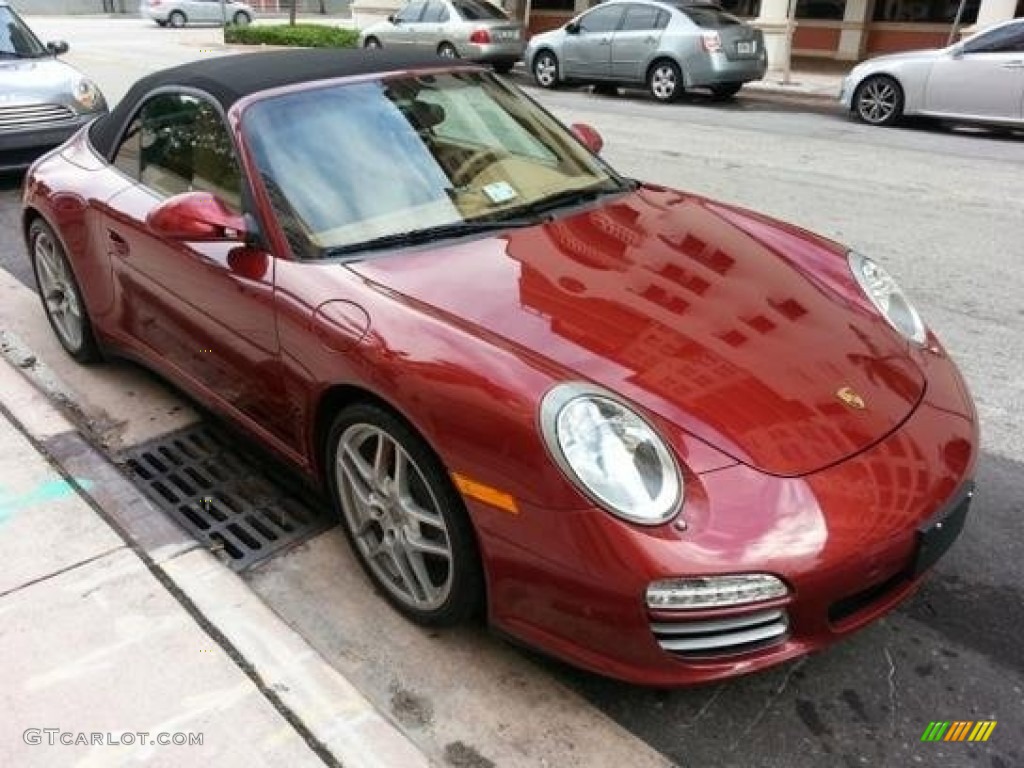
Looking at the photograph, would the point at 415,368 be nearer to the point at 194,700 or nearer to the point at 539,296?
the point at 539,296

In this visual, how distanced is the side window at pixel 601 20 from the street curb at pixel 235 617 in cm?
1285

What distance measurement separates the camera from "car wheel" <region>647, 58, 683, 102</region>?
550 inches

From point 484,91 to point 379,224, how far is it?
3.20 ft

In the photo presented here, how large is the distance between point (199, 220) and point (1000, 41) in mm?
10730

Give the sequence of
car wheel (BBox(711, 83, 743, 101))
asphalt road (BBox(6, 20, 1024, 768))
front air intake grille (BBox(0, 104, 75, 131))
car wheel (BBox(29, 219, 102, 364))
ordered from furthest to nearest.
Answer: car wheel (BBox(711, 83, 743, 101)) → front air intake grille (BBox(0, 104, 75, 131)) → car wheel (BBox(29, 219, 102, 364)) → asphalt road (BBox(6, 20, 1024, 768))

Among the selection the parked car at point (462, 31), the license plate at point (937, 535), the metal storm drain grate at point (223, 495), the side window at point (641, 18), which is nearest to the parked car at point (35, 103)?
the metal storm drain grate at point (223, 495)

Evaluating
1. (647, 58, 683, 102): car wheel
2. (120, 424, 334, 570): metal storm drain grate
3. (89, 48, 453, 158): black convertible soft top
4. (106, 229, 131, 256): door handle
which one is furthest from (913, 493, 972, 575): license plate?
(647, 58, 683, 102): car wheel

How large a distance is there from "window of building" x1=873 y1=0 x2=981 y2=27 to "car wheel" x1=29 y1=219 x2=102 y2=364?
18781mm

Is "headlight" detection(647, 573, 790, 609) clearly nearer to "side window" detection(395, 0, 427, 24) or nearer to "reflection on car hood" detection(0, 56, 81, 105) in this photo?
"reflection on car hood" detection(0, 56, 81, 105)

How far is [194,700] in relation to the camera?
94.2 inches

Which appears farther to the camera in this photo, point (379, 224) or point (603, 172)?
point (603, 172)

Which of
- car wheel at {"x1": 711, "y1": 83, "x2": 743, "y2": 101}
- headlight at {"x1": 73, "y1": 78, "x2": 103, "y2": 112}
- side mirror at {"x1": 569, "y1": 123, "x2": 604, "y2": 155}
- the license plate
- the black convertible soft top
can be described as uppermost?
the black convertible soft top

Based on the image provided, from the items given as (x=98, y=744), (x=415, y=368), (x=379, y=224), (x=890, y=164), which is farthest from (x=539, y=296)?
(x=890, y=164)

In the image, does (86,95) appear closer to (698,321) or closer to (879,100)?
(698,321)
